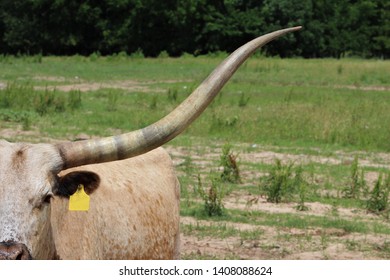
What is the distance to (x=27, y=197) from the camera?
15.2 feet

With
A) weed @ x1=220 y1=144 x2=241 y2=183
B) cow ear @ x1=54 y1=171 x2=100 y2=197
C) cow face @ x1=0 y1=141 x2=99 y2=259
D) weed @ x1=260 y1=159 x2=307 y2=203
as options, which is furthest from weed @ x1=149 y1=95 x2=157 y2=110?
cow face @ x1=0 y1=141 x2=99 y2=259

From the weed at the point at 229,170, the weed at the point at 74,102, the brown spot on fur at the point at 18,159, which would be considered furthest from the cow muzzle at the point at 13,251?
the weed at the point at 74,102

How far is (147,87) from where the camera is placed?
79.8 ft

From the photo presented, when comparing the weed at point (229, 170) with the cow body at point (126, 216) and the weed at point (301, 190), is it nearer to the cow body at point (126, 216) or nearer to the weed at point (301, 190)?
the weed at point (301, 190)

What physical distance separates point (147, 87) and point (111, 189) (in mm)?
18452

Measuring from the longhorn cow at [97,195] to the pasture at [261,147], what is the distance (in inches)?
82.7

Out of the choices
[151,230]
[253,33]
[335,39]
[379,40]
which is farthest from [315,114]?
[379,40]

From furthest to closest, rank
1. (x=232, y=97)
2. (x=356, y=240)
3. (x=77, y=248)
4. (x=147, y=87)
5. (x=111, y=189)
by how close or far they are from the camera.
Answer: (x=147, y=87)
(x=232, y=97)
(x=356, y=240)
(x=111, y=189)
(x=77, y=248)

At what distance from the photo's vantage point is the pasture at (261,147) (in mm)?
9195

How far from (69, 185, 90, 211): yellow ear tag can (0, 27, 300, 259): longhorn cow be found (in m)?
0.03

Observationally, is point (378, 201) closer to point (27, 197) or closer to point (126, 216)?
point (126, 216)

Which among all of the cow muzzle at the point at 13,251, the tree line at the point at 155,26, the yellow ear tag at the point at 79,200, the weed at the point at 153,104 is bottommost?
the tree line at the point at 155,26

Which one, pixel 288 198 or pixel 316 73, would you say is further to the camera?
pixel 316 73

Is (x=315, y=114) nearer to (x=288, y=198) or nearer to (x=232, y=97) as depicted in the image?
(x=232, y=97)
